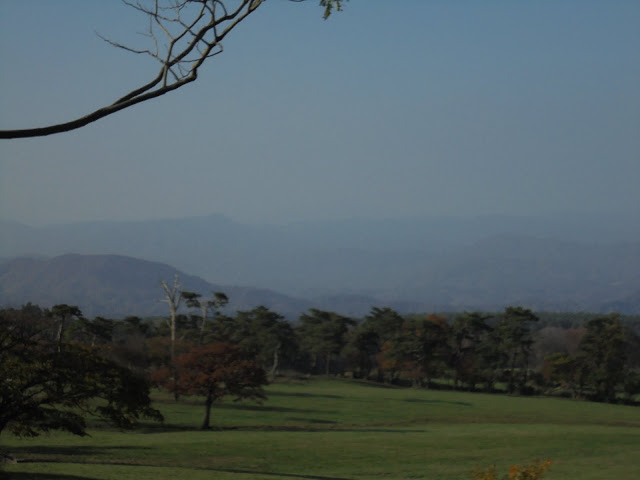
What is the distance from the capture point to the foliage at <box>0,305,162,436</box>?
22.6 meters

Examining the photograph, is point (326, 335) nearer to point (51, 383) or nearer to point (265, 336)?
point (265, 336)

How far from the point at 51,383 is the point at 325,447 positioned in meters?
12.5

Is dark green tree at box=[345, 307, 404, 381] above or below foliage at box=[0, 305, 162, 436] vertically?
above

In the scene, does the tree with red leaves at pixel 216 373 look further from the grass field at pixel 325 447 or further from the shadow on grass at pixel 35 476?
the shadow on grass at pixel 35 476

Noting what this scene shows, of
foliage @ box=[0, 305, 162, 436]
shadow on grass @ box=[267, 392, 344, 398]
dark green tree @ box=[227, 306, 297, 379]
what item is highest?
dark green tree @ box=[227, 306, 297, 379]

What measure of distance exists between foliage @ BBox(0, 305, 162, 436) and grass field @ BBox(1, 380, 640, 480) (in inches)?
57.7

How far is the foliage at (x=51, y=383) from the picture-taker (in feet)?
74.1

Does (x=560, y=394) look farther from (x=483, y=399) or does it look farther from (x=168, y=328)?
(x=168, y=328)

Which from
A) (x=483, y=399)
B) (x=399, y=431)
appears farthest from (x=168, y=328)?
(x=399, y=431)

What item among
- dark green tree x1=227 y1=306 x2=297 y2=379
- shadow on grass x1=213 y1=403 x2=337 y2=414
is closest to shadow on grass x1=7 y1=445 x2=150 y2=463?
shadow on grass x1=213 y1=403 x2=337 y2=414

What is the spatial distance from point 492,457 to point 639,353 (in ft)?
238

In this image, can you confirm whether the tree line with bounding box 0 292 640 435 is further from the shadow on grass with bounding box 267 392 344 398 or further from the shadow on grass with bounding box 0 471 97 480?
the shadow on grass with bounding box 0 471 97 480

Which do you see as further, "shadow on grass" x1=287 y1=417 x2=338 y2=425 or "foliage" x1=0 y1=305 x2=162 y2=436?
"shadow on grass" x1=287 y1=417 x2=338 y2=425

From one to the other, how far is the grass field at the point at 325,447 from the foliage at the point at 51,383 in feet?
4.81
